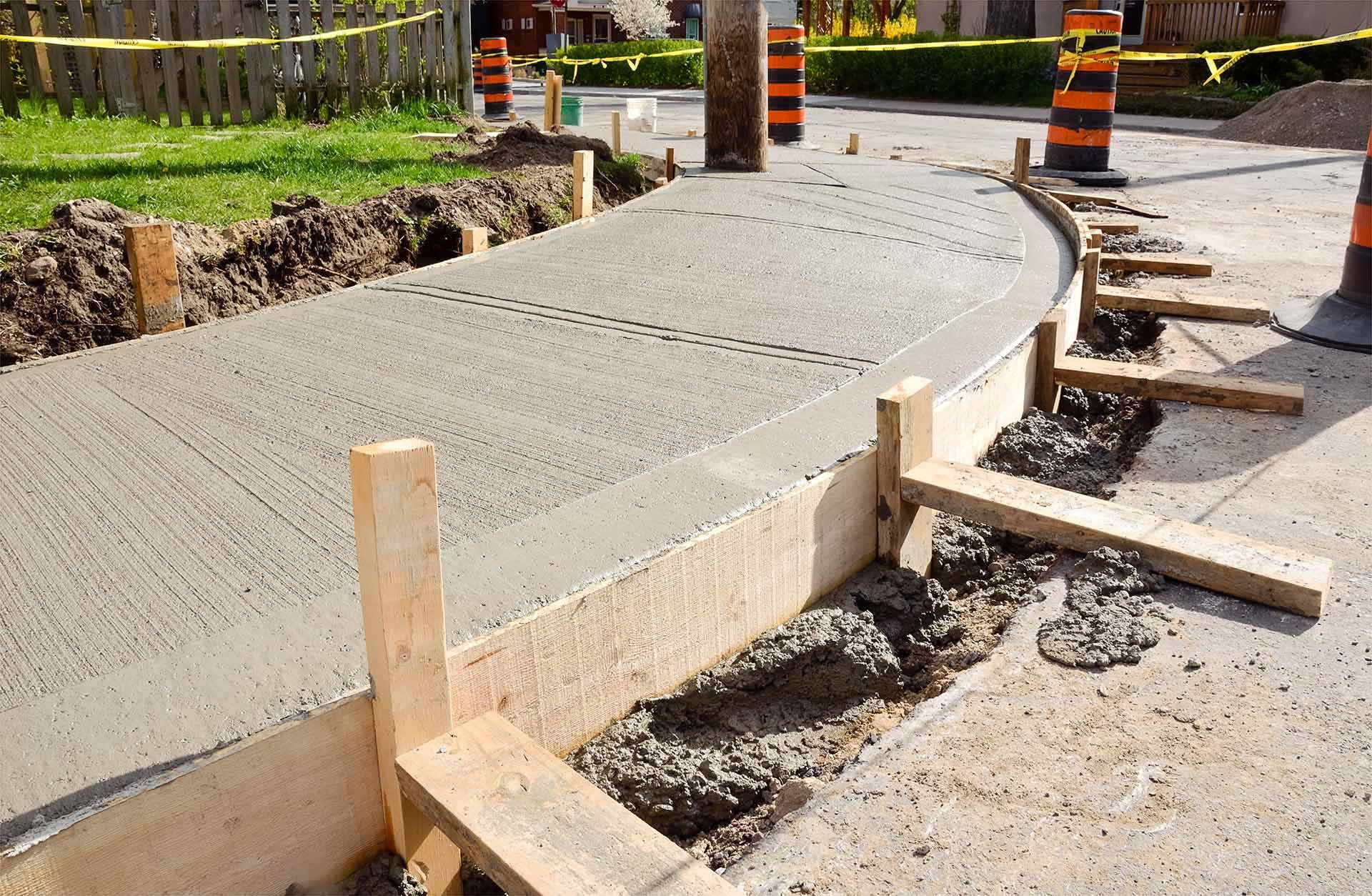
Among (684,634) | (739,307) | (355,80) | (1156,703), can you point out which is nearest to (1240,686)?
(1156,703)

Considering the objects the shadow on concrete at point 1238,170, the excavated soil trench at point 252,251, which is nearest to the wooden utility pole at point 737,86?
the excavated soil trench at point 252,251

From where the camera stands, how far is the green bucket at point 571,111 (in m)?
14.9

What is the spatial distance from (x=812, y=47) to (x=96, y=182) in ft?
77.0

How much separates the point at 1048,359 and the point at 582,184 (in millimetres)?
3714

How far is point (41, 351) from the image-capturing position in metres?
5.14

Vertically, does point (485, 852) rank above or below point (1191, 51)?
below

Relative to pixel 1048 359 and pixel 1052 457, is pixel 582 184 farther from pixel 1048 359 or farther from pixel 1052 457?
pixel 1052 457

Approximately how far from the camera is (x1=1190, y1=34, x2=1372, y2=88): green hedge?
65.6 ft

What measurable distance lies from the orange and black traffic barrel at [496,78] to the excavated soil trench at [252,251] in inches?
322

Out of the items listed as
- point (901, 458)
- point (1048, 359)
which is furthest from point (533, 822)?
point (1048, 359)

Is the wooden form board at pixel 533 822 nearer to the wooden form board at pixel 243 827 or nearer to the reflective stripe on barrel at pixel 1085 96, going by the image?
the wooden form board at pixel 243 827

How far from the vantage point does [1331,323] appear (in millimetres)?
5246

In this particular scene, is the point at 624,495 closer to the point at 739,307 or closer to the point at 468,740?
the point at 468,740

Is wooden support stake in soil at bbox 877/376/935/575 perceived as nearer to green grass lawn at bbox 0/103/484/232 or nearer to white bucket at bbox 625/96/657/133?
green grass lawn at bbox 0/103/484/232
